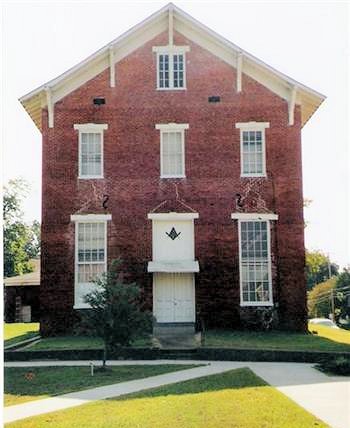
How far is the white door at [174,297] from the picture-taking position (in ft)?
72.0

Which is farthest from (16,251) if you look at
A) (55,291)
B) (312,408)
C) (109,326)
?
(312,408)

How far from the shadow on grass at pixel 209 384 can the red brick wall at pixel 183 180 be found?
788 cm

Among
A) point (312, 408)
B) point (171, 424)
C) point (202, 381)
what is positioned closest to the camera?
point (171, 424)

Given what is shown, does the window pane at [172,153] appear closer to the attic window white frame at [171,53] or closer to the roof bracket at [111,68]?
the attic window white frame at [171,53]

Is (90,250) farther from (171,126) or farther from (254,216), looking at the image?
(254,216)

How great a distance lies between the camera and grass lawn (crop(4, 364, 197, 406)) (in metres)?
12.2

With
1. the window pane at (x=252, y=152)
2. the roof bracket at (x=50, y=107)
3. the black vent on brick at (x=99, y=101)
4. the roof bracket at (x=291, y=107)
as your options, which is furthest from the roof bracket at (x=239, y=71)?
the roof bracket at (x=50, y=107)

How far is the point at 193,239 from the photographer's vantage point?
71.9ft

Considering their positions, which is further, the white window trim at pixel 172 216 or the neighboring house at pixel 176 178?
the white window trim at pixel 172 216

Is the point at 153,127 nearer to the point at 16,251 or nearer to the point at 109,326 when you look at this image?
the point at 109,326

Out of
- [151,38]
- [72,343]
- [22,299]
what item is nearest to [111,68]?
[151,38]

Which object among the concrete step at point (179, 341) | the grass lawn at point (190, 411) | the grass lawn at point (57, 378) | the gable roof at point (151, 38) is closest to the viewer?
the grass lawn at point (190, 411)

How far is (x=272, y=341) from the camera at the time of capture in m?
18.9

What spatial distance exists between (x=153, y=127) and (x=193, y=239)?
436 centimetres
